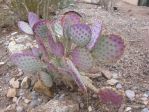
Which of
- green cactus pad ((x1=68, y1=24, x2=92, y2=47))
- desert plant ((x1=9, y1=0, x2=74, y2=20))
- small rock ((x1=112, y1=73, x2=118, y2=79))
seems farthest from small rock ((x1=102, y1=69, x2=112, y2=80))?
desert plant ((x1=9, y1=0, x2=74, y2=20))

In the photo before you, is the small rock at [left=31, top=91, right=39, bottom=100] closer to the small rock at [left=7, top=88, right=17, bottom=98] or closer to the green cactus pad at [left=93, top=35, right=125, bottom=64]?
the small rock at [left=7, top=88, right=17, bottom=98]

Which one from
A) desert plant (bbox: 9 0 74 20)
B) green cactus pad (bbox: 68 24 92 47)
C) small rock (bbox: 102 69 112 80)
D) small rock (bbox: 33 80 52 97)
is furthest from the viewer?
desert plant (bbox: 9 0 74 20)

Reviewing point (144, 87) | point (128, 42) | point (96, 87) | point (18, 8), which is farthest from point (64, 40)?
point (18, 8)

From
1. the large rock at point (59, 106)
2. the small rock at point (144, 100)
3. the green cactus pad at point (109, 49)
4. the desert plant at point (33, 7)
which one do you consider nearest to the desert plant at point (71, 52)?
the green cactus pad at point (109, 49)

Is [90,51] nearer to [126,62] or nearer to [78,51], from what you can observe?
[78,51]

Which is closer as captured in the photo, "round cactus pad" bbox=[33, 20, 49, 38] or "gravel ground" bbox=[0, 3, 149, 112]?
"round cactus pad" bbox=[33, 20, 49, 38]

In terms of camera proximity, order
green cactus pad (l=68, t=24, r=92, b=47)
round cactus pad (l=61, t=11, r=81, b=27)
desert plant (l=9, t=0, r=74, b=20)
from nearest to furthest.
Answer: green cactus pad (l=68, t=24, r=92, b=47)
round cactus pad (l=61, t=11, r=81, b=27)
desert plant (l=9, t=0, r=74, b=20)
